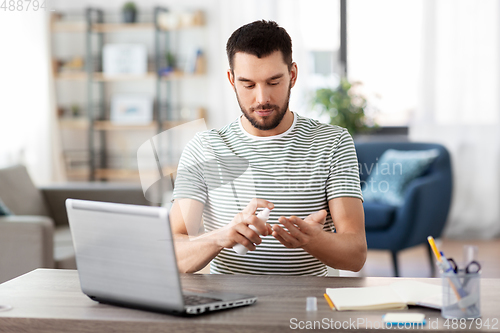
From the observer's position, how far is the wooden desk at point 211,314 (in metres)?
0.93

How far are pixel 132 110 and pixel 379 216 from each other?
249 cm

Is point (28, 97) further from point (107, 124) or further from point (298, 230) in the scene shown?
point (298, 230)

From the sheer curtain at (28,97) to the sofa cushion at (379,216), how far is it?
2719 millimetres

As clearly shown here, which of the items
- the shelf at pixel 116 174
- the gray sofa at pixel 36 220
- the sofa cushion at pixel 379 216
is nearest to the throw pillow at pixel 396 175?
the sofa cushion at pixel 379 216

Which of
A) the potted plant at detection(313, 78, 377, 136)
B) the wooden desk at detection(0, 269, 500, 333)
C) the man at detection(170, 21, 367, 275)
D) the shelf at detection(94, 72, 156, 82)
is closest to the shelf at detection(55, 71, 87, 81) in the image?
the shelf at detection(94, 72, 156, 82)

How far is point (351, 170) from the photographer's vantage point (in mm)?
1522

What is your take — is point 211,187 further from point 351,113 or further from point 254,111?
point 351,113

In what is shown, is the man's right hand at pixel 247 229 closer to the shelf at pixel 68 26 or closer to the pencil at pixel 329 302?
the pencil at pixel 329 302

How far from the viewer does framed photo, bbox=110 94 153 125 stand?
477 cm

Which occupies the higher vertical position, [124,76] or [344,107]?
[124,76]

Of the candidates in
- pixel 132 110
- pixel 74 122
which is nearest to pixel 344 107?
pixel 132 110

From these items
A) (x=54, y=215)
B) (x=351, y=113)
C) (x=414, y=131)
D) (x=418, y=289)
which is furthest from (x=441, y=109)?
(x=418, y=289)

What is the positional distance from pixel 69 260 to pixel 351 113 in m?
2.22

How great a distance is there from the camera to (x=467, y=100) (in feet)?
14.4
